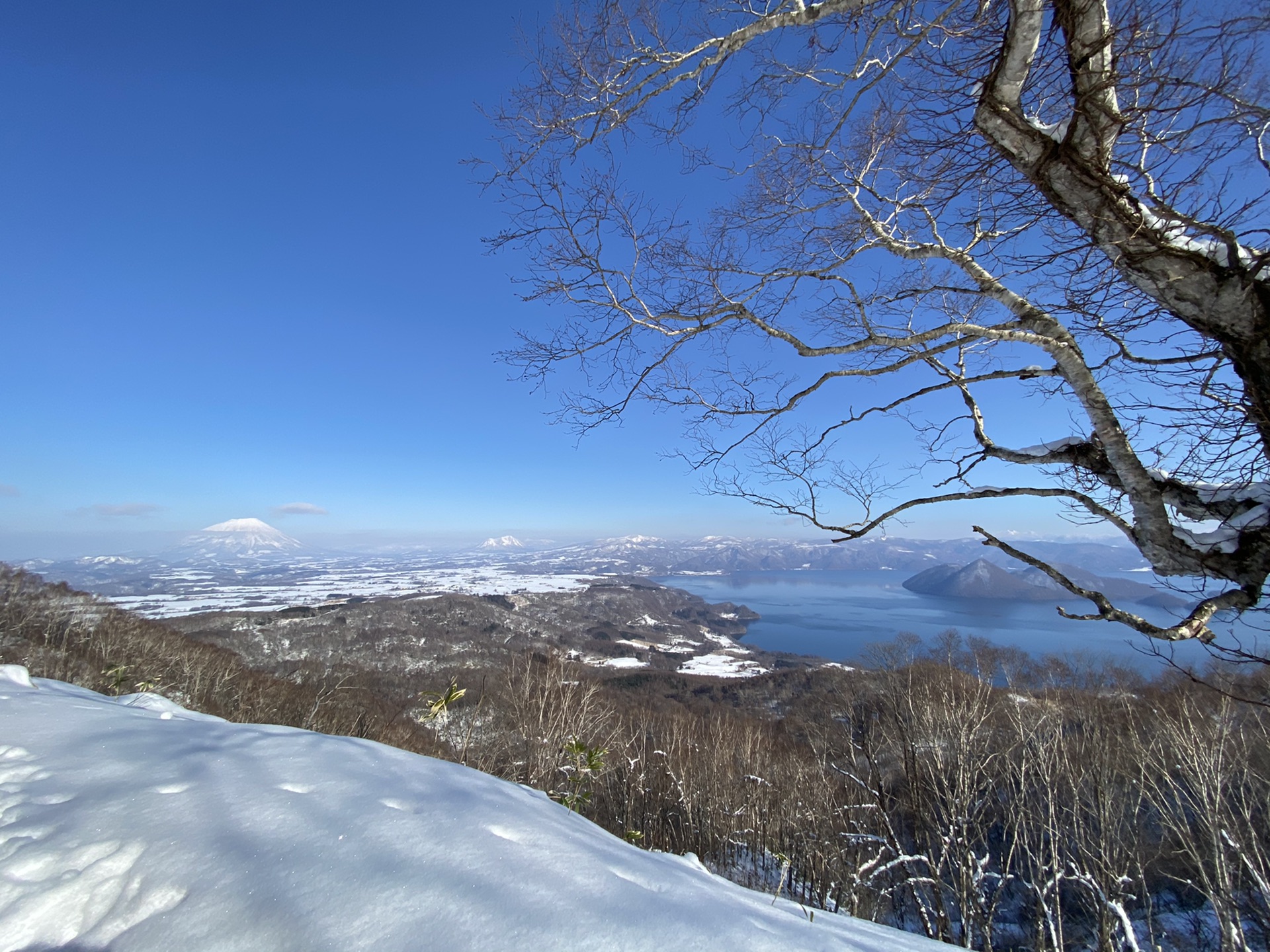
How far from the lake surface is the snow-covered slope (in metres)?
36.9

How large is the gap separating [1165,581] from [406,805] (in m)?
3.29

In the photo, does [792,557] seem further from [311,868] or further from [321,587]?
[311,868]

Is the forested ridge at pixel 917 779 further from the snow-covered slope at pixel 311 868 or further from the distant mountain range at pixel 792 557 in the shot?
the distant mountain range at pixel 792 557

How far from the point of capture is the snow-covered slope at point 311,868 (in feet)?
3.13

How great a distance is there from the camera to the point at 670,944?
3.33 feet

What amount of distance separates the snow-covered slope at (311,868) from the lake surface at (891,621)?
36.9 m

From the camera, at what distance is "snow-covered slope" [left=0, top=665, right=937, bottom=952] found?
96 centimetres

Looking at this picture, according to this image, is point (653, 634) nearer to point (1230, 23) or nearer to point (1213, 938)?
point (1213, 938)

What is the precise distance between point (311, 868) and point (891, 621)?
231 feet

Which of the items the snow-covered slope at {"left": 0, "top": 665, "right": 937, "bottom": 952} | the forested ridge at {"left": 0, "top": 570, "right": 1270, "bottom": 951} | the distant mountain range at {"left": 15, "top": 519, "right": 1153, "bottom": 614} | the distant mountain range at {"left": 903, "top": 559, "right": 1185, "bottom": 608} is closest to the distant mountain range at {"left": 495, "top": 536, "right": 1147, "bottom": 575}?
the distant mountain range at {"left": 15, "top": 519, "right": 1153, "bottom": 614}

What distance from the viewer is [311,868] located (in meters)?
1.10

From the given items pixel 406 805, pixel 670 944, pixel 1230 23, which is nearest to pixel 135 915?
pixel 406 805

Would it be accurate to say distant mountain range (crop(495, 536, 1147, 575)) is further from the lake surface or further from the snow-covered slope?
the snow-covered slope

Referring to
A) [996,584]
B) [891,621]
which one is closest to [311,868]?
[891,621]
